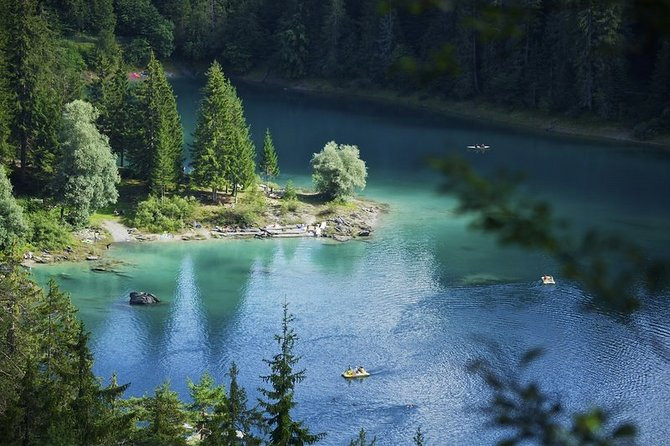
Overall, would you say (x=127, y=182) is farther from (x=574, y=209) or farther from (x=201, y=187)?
(x=574, y=209)

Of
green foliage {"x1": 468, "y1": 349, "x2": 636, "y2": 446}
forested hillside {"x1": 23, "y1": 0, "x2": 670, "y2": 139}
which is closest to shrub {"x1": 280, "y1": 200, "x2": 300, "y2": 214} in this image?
forested hillside {"x1": 23, "y1": 0, "x2": 670, "y2": 139}

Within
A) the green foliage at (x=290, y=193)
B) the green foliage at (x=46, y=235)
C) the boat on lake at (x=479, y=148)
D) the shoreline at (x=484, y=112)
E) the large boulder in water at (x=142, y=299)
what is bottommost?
the large boulder in water at (x=142, y=299)

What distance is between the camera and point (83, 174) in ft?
184

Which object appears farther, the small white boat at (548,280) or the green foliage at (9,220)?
the green foliage at (9,220)

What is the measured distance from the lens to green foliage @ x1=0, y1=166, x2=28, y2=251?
51.3 metres

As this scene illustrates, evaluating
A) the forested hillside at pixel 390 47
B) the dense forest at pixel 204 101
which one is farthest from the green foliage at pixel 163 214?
the forested hillside at pixel 390 47

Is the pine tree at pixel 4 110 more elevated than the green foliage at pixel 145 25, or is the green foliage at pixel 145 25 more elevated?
the green foliage at pixel 145 25

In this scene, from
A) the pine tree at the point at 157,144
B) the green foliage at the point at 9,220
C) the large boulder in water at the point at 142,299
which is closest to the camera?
the large boulder in water at the point at 142,299

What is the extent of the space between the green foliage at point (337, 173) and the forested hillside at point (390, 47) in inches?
272

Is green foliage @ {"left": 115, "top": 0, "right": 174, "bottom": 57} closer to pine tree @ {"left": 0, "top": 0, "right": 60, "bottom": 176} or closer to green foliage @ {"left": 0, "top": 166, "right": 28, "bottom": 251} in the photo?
pine tree @ {"left": 0, "top": 0, "right": 60, "bottom": 176}

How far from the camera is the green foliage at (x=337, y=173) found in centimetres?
6512

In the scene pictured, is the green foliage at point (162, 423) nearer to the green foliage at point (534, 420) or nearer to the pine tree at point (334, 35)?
the green foliage at point (534, 420)

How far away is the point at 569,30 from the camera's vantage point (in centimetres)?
8938

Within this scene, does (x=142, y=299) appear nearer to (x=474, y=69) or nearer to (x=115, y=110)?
(x=115, y=110)
